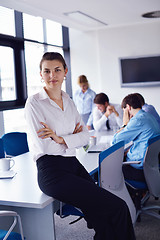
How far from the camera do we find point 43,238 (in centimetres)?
215

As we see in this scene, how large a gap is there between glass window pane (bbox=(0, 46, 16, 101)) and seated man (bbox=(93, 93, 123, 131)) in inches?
74.2

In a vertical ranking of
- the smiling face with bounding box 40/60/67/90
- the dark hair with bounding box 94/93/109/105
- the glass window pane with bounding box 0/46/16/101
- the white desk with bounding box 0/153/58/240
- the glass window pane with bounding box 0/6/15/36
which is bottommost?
the white desk with bounding box 0/153/58/240

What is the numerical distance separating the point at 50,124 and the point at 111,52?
5.97 m

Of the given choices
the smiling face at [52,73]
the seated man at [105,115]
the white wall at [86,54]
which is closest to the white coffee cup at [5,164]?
the smiling face at [52,73]

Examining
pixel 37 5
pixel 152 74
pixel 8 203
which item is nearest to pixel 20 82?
pixel 37 5

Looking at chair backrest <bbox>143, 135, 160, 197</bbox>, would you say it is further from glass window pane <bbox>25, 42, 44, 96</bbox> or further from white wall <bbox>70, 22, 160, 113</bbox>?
white wall <bbox>70, 22, 160, 113</bbox>

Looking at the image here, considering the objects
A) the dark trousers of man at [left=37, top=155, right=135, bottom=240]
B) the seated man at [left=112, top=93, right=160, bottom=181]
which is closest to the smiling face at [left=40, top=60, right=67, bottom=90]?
the dark trousers of man at [left=37, top=155, right=135, bottom=240]

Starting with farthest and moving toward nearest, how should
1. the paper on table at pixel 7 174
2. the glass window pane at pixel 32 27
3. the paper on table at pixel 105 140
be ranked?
the glass window pane at pixel 32 27 → the paper on table at pixel 105 140 → the paper on table at pixel 7 174

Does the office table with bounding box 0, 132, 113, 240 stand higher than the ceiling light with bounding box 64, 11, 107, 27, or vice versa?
the ceiling light with bounding box 64, 11, 107, 27

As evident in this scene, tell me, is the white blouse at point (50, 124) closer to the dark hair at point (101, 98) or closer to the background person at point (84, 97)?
the dark hair at point (101, 98)

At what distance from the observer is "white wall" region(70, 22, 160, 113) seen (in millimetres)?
7512

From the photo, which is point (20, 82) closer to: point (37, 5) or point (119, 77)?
point (37, 5)

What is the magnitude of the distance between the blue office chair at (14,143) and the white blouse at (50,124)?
1605 mm

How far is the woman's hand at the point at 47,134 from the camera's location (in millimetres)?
2108
